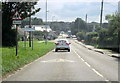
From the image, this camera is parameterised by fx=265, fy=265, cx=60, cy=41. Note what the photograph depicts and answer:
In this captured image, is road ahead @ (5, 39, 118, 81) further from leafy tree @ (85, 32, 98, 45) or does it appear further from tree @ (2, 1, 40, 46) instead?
leafy tree @ (85, 32, 98, 45)

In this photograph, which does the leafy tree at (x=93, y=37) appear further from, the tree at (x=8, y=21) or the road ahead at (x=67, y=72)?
the road ahead at (x=67, y=72)

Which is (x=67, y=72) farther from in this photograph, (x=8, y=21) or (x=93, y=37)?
(x=93, y=37)

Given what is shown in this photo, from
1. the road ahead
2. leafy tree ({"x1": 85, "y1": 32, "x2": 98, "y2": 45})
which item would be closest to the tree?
the road ahead

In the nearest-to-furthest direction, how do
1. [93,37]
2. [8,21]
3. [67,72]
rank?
[67,72] → [8,21] → [93,37]

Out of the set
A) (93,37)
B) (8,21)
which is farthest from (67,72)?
(93,37)

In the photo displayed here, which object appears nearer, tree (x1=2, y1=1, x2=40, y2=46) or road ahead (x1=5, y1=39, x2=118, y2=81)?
road ahead (x1=5, y1=39, x2=118, y2=81)

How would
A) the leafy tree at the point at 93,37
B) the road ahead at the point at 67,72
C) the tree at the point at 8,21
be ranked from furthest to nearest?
1. the leafy tree at the point at 93,37
2. the tree at the point at 8,21
3. the road ahead at the point at 67,72

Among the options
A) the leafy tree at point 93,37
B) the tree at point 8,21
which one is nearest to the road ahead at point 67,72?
the tree at point 8,21

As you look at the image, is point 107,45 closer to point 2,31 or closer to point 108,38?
point 108,38

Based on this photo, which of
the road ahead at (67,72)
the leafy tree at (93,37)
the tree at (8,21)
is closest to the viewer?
the road ahead at (67,72)

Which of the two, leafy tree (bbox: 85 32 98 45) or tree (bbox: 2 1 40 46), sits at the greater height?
tree (bbox: 2 1 40 46)

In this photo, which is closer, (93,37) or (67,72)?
(67,72)

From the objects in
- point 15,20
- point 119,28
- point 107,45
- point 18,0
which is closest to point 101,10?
point 107,45

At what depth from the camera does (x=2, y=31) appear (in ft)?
111
